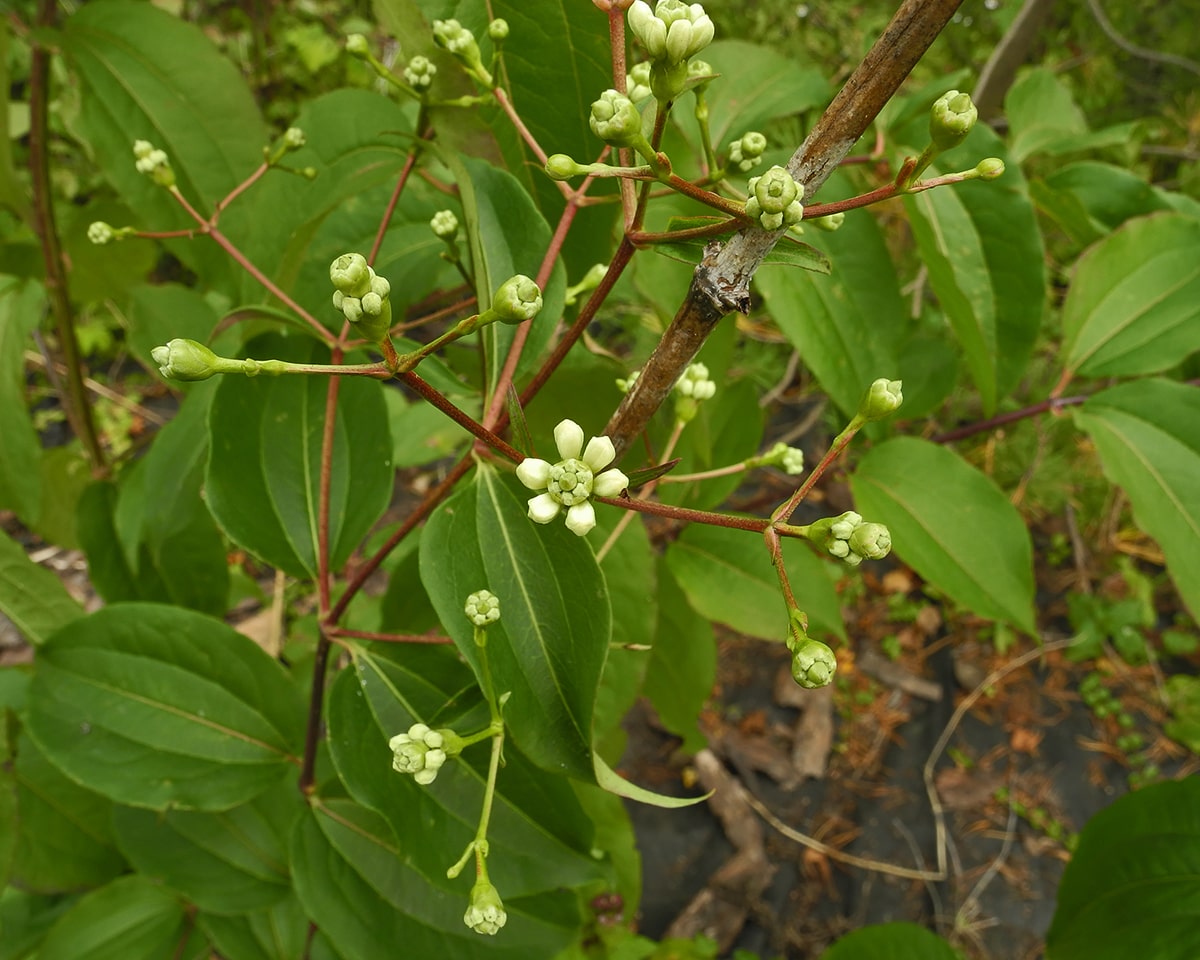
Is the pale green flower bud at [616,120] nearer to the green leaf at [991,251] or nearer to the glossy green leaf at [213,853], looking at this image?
the green leaf at [991,251]

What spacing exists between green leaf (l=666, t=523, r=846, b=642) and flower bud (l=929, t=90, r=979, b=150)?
0.97 m

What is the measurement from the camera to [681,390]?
0.98 metres

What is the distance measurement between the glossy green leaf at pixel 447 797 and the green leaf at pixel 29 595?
73 centimetres

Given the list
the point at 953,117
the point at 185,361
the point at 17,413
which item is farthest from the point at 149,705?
the point at 953,117

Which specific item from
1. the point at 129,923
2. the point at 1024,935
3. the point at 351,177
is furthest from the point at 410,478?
the point at 1024,935

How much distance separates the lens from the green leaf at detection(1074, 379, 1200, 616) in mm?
1285

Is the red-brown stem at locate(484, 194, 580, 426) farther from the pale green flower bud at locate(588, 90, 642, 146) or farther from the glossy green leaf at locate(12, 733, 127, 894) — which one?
the glossy green leaf at locate(12, 733, 127, 894)

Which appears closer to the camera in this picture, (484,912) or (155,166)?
(484,912)

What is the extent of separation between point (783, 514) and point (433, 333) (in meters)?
2.28

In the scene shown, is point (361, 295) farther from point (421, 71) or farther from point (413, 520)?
point (421, 71)

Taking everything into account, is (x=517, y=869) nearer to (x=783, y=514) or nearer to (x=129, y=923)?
(x=783, y=514)

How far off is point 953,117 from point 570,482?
0.39 metres

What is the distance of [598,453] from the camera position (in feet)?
2.11

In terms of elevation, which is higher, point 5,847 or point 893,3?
point 893,3
